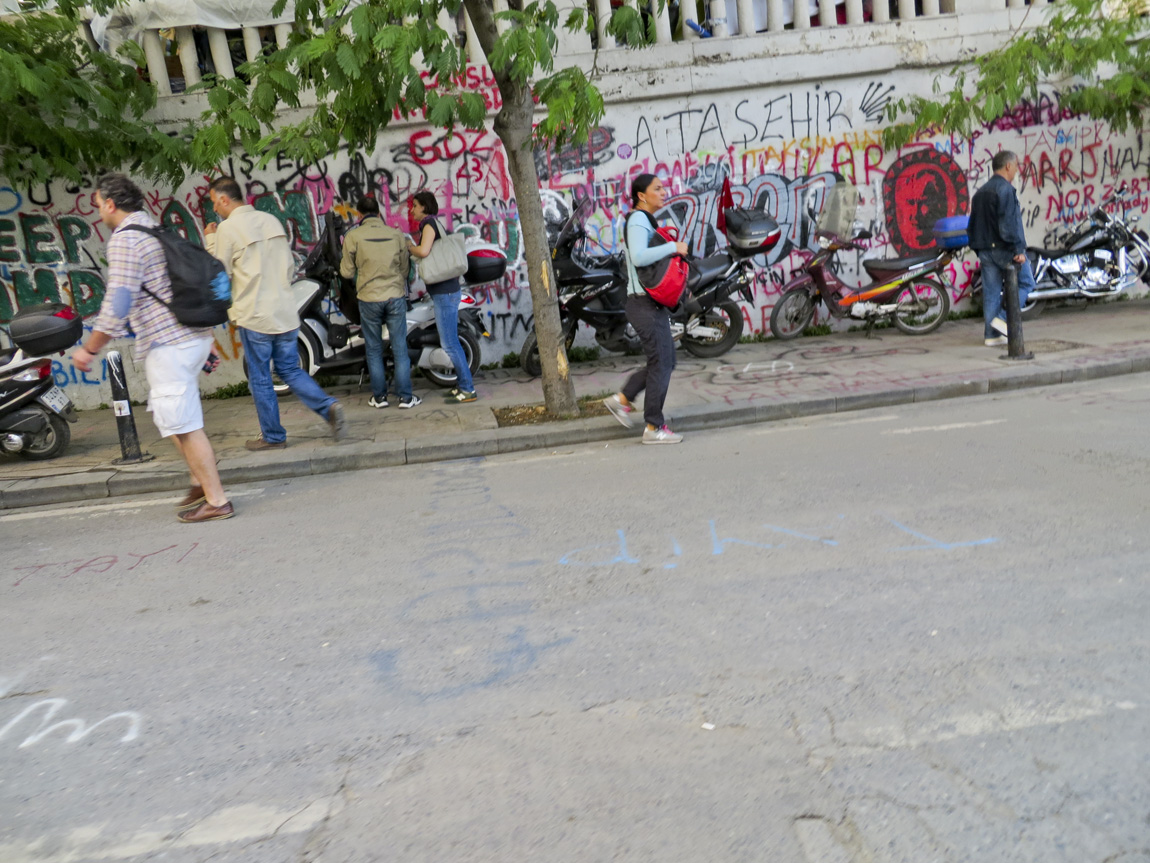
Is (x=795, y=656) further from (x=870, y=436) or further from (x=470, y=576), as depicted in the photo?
(x=870, y=436)

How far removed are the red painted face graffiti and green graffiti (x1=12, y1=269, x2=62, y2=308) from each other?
9111 mm

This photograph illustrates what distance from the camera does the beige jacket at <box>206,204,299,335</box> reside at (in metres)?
7.43

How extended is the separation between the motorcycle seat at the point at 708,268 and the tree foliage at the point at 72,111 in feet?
16.1

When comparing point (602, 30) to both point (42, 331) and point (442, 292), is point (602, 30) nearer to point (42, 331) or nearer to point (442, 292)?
point (442, 292)

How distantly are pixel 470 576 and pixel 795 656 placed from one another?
1731mm

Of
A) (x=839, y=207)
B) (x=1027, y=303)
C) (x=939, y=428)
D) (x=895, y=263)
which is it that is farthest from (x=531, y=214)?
(x=1027, y=303)

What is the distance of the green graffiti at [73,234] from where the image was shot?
10492 millimetres

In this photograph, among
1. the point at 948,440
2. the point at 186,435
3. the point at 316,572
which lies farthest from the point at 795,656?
the point at 186,435

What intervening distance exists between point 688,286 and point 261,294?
163 inches

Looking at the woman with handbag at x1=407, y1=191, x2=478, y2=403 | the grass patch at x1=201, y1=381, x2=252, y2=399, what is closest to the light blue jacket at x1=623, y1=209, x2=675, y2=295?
the woman with handbag at x1=407, y1=191, x2=478, y2=403

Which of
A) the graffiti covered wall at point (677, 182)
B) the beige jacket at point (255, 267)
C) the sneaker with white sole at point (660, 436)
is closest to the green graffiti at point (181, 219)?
the graffiti covered wall at point (677, 182)

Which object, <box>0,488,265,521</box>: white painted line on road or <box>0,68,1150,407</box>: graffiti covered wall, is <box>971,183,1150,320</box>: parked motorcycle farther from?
<box>0,488,265,521</box>: white painted line on road

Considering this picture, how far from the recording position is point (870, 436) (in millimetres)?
7160

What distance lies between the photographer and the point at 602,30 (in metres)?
10.9
